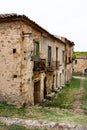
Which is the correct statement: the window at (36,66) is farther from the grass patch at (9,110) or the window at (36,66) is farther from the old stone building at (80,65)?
the old stone building at (80,65)

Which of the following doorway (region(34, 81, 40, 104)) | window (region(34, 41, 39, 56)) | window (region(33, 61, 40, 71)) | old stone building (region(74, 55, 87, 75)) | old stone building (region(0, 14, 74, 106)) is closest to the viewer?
old stone building (region(0, 14, 74, 106))

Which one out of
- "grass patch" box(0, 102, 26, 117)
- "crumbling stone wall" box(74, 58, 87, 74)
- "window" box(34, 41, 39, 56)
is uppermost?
"window" box(34, 41, 39, 56)

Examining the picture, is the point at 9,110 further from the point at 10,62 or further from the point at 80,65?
the point at 80,65

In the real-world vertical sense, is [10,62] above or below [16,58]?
below

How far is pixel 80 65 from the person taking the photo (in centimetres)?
4906

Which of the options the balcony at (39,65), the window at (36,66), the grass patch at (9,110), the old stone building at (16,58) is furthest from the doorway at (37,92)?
the grass patch at (9,110)

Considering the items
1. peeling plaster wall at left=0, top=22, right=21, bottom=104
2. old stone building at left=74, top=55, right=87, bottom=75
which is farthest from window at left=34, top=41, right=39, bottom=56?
old stone building at left=74, top=55, right=87, bottom=75

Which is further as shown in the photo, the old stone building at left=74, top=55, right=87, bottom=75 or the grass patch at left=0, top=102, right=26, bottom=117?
the old stone building at left=74, top=55, right=87, bottom=75

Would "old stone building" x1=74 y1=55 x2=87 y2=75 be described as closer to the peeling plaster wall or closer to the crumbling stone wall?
the crumbling stone wall

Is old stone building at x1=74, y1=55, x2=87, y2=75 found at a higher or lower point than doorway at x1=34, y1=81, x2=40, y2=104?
higher

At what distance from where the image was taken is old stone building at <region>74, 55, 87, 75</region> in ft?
160

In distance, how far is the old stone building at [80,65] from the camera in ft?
160

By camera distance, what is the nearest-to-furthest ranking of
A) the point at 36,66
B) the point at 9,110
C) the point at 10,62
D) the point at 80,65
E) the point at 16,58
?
the point at 9,110 < the point at 16,58 < the point at 10,62 < the point at 36,66 < the point at 80,65

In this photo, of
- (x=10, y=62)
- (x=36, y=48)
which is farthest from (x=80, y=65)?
(x=10, y=62)
